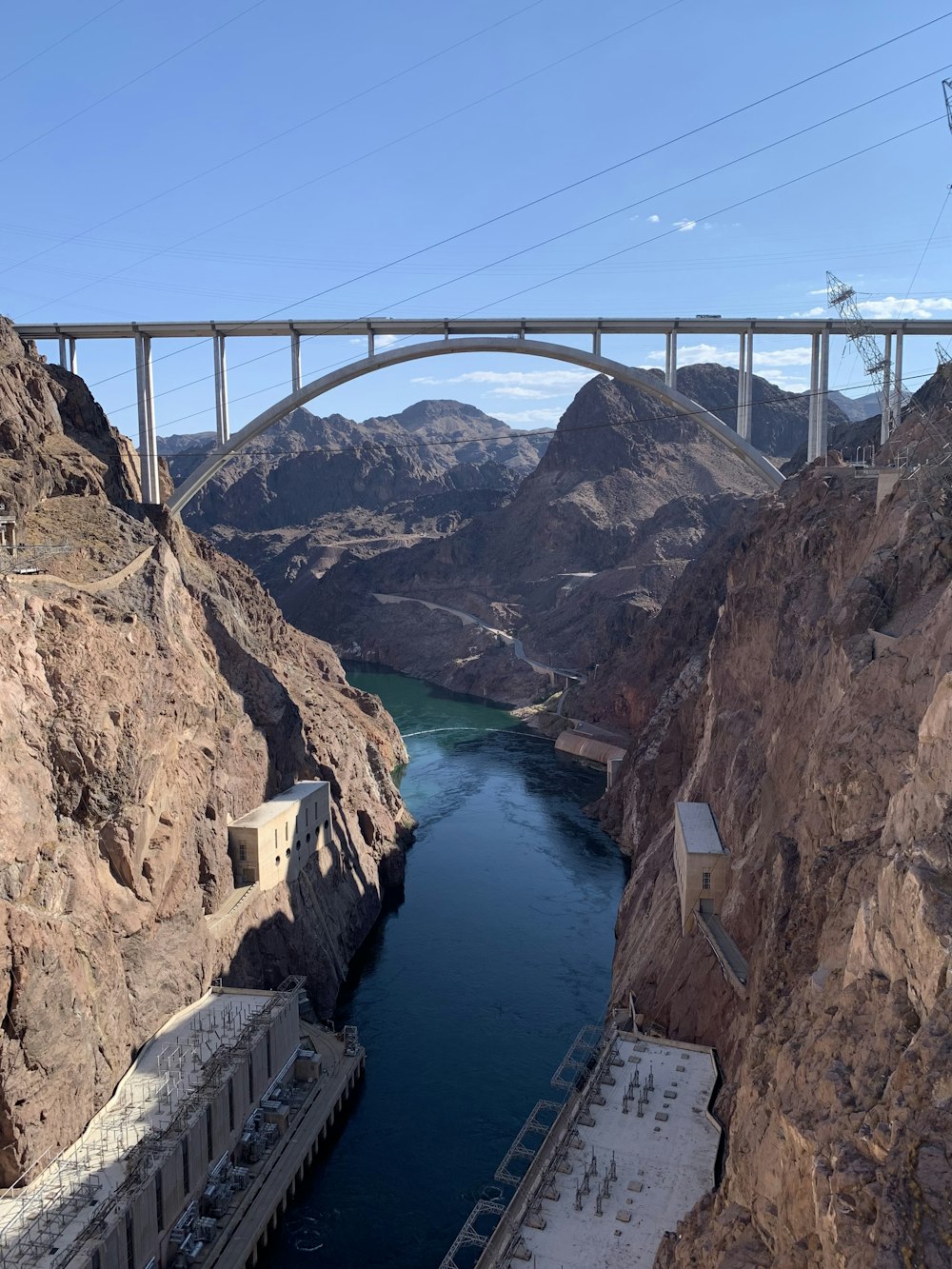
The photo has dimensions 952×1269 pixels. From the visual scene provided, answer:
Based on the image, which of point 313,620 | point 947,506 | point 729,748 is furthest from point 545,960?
point 313,620

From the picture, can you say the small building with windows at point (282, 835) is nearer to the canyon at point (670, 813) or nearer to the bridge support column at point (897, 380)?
the canyon at point (670, 813)

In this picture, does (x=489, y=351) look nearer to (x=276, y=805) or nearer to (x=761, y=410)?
(x=276, y=805)

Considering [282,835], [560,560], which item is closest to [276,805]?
[282,835]

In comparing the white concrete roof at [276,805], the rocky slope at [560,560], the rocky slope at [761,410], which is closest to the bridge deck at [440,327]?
the white concrete roof at [276,805]

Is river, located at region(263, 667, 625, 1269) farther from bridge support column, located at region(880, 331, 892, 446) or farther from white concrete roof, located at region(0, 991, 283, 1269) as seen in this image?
bridge support column, located at region(880, 331, 892, 446)

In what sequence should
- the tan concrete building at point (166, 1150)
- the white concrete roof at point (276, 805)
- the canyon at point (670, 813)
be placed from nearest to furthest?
1. the canyon at point (670, 813)
2. the tan concrete building at point (166, 1150)
3. the white concrete roof at point (276, 805)

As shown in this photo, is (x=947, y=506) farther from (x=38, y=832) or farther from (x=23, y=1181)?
(x=23, y=1181)

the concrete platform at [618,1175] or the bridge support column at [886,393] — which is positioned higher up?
the bridge support column at [886,393]
